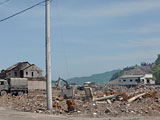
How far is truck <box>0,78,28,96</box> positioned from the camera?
38656mm

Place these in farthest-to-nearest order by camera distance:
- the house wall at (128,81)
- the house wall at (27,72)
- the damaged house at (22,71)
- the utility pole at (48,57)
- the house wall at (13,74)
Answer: the house wall at (128,81) → the house wall at (13,74) → the house wall at (27,72) → the damaged house at (22,71) → the utility pole at (48,57)

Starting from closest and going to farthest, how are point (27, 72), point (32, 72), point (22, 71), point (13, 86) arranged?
1. point (13, 86)
2. point (22, 71)
3. point (27, 72)
4. point (32, 72)

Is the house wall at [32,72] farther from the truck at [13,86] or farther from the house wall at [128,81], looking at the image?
the house wall at [128,81]

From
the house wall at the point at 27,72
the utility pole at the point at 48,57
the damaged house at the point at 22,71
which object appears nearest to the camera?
the utility pole at the point at 48,57

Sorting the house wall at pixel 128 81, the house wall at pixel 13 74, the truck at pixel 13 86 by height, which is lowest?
the truck at pixel 13 86

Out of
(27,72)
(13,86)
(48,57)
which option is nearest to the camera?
(48,57)

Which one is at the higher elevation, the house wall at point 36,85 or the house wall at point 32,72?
the house wall at point 32,72

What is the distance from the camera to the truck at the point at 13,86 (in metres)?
38.7

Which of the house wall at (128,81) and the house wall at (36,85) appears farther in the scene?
the house wall at (128,81)

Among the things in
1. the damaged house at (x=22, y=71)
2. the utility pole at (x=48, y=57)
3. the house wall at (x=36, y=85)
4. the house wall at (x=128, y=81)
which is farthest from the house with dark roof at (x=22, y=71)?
the utility pole at (x=48, y=57)

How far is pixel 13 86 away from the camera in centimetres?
4056

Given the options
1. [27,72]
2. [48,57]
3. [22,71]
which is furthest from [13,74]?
[48,57]

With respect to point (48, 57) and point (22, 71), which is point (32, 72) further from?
point (48, 57)

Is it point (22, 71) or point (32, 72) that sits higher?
point (22, 71)
